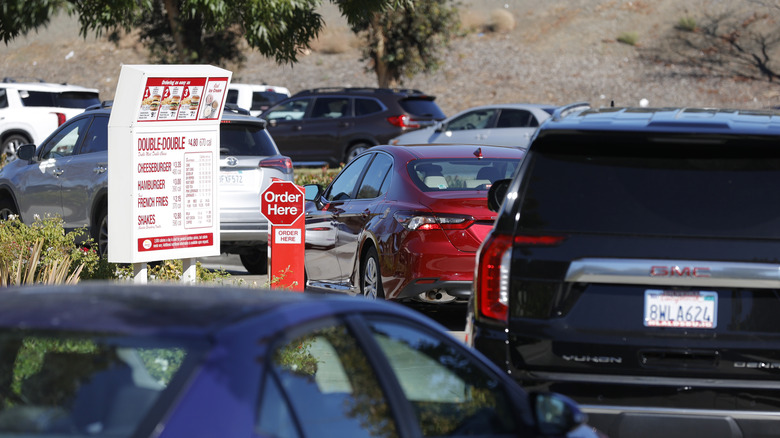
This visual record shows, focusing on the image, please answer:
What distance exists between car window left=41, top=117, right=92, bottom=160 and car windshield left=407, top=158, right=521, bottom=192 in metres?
4.53

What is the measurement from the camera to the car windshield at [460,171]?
9.76m

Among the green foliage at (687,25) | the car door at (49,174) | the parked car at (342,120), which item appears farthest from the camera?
the green foliage at (687,25)

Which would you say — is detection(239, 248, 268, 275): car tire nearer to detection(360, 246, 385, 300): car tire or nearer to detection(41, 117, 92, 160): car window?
detection(41, 117, 92, 160): car window

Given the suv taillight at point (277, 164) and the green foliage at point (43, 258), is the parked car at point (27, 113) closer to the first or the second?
the suv taillight at point (277, 164)

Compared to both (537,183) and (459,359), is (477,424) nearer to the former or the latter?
(459,359)

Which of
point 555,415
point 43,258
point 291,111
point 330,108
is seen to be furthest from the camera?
point 291,111

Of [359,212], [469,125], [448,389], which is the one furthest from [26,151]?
[469,125]

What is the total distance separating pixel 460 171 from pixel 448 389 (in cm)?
622

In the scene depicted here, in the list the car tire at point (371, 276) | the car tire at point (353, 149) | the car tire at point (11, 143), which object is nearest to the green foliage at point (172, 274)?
the car tire at point (371, 276)

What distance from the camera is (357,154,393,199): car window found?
1008cm

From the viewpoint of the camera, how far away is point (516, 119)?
22.4m

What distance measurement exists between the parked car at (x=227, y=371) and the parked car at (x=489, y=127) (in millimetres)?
18071

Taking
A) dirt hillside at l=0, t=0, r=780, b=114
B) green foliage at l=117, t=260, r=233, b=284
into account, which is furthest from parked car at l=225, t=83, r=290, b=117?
green foliage at l=117, t=260, r=233, b=284

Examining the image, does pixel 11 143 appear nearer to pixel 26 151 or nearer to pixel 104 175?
pixel 26 151
